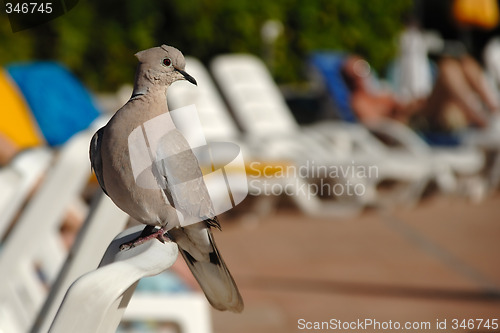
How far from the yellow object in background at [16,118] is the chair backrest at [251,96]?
3.26 metres

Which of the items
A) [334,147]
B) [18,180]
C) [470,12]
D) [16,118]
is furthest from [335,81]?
[470,12]

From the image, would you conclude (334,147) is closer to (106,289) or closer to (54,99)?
(54,99)

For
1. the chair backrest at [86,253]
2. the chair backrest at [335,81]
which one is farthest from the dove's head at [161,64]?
the chair backrest at [335,81]

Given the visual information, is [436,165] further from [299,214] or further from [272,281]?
[272,281]

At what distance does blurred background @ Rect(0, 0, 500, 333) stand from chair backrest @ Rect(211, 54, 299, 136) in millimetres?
34

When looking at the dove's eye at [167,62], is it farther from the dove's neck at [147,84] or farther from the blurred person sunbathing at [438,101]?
the blurred person sunbathing at [438,101]

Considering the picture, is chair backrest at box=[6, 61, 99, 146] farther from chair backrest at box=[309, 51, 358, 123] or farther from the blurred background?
chair backrest at box=[309, 51, 358, 123]

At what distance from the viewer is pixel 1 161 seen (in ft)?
10.8

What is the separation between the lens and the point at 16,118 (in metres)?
4.73

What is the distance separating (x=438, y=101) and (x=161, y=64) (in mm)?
7962

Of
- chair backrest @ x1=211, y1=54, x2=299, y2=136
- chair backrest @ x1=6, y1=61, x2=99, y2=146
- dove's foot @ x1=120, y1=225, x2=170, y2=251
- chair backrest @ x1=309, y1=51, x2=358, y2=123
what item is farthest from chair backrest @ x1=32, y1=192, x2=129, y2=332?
chair backrest @ x1=309, y1=51, x2=358, y2=123

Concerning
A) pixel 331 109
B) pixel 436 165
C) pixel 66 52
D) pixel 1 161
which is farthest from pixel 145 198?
pixel 331 109

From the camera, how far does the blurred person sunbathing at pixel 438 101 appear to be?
311 inches

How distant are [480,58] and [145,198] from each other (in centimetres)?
1254
